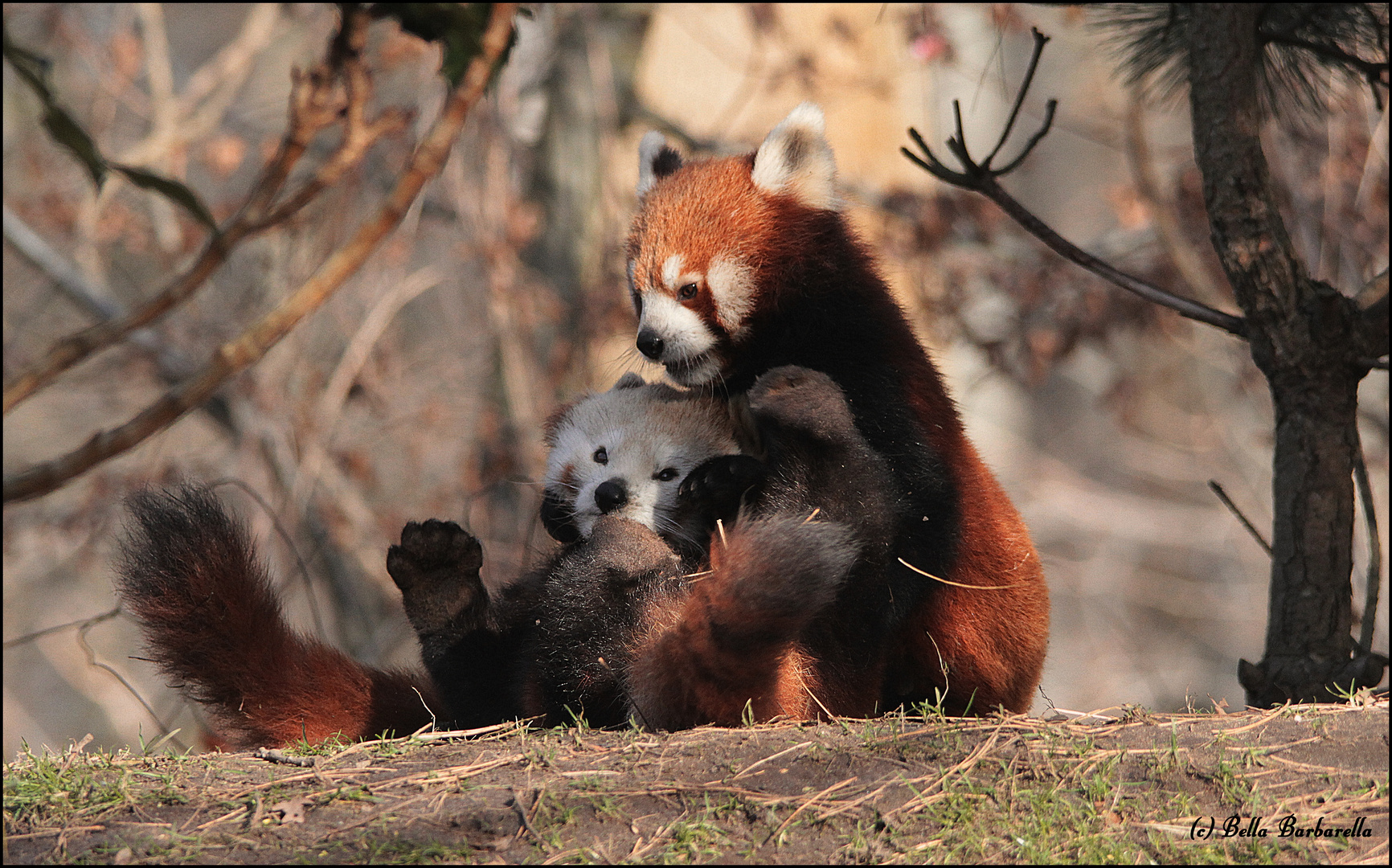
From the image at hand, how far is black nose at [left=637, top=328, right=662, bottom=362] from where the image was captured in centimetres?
322

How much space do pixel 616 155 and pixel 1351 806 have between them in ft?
22.9

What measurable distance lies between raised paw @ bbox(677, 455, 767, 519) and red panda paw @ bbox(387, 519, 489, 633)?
676 mm

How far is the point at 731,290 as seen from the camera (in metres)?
→ 3.22

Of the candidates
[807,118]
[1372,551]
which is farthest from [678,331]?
[1372,551]

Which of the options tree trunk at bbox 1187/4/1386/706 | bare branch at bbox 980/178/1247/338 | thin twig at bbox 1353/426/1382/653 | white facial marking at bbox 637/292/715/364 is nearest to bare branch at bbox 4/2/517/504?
white facial marking at bbox 637/292/715/364

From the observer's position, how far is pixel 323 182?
6.85ft

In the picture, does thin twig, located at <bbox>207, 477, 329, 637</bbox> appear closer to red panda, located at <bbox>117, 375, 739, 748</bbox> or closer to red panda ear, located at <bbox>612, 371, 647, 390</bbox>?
red panda, located at <bbox>117, 375, 739, 748</bbox>

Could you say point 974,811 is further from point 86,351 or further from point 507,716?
point 86,351

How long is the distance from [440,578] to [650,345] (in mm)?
928

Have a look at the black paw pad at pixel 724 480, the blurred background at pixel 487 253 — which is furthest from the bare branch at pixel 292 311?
the blurred background at pixel 487 253

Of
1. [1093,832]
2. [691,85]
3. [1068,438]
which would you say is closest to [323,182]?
[1093,832]

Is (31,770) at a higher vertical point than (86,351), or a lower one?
lower

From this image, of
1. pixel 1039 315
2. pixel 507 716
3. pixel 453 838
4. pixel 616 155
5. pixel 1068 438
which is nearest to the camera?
pixel 453 838

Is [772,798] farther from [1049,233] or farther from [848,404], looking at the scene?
[1049,233]
